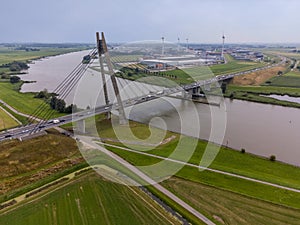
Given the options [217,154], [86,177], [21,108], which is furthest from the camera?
[21,108]

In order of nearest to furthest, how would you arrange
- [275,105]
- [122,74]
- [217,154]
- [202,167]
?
1. [202,167]
2. [217,154]
3. [275,105]
4. [122,74]

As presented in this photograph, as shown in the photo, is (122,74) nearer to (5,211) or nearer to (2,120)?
(2,120)

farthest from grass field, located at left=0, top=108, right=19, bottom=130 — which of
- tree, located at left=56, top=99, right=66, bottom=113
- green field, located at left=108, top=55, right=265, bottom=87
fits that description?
green field, located at left=108, top=55, right=265, bottom=87

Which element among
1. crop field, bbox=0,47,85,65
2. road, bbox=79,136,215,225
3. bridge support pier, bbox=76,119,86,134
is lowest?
road, bbox=79,136,215,225

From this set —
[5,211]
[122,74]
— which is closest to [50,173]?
[5,211]

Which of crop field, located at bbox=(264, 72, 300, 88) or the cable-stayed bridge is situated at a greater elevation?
the cable-stayed bridge

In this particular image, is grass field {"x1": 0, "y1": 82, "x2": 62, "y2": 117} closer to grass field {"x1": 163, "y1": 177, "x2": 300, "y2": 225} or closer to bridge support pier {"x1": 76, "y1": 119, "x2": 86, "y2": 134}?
bridge support pier {"x1": 76, "y1": 119, "x2": 86, "y2": 134}

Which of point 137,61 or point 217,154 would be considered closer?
point 217,154
